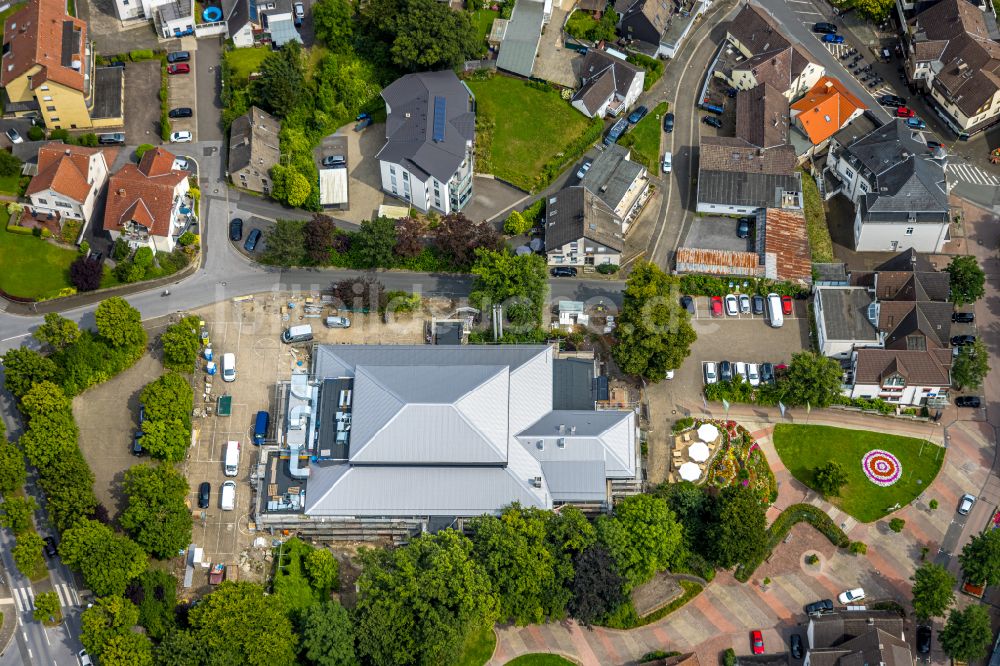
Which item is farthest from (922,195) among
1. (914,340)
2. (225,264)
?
(225,264)

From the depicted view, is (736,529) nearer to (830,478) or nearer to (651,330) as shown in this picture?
(830,478)

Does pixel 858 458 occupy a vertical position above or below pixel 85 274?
below

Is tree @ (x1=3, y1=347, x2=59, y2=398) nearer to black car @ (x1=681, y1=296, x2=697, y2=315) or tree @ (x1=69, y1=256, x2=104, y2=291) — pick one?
tree @ (x1=69, y1=256, x2=104, y2=291)

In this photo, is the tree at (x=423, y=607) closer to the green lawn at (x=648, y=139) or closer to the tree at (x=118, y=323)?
the tree at (x=118, y=323)

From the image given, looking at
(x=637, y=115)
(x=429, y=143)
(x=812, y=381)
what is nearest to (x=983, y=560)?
(x=812, y=381)

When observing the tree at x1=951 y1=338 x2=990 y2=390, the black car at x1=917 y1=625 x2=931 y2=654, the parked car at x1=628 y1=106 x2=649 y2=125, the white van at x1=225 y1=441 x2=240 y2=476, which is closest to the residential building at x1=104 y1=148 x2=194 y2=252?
the white van at x1=225 y1=441 x2=240 y2=476

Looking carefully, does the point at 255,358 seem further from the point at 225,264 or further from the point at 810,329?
the point at 810,329

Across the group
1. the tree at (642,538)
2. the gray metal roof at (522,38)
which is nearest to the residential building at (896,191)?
the gray metal roof at (522,38)
